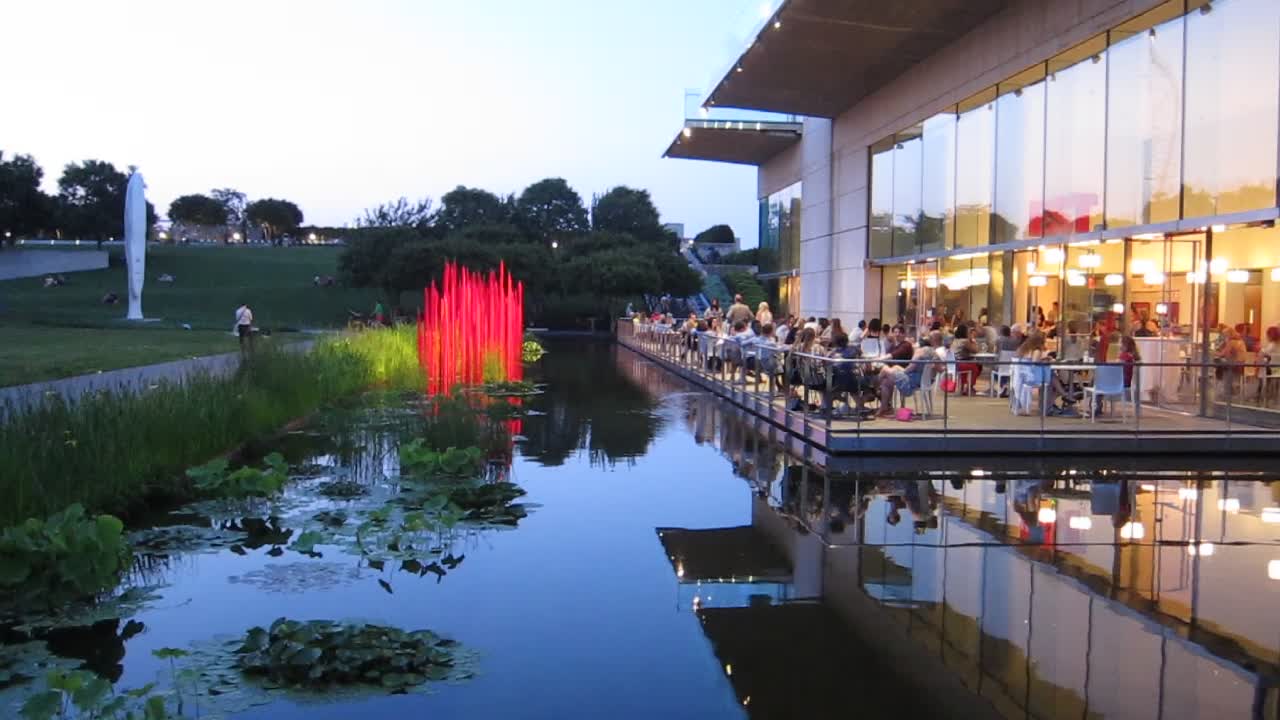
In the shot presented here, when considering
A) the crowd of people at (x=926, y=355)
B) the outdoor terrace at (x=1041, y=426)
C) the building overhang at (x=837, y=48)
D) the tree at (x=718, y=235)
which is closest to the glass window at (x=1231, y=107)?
the crowd of people at (x=926, y=355)

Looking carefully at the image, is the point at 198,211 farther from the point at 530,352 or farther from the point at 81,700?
the point at 81,700

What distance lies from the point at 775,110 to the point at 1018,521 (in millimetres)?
24469

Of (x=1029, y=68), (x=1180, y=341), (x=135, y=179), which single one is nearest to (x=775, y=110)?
(x=1029, y=68)

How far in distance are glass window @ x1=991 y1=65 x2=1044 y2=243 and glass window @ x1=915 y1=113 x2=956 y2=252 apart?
84.6 inches

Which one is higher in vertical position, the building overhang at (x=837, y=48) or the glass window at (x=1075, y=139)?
the building overhang at (x=837, y=48)

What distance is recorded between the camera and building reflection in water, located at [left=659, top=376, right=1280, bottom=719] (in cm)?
545

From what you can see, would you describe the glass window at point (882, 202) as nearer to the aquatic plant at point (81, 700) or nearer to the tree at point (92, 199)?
the aquatic plant at point (81, 700)

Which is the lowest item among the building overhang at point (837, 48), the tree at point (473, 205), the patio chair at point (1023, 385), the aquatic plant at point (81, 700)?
the aquatic plant at point (81, 700)

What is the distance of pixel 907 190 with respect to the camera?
2686 cm

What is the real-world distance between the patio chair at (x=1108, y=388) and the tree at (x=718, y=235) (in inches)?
5027

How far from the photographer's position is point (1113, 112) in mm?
18000

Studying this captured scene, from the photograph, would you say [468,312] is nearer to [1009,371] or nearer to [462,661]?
[1009,371]

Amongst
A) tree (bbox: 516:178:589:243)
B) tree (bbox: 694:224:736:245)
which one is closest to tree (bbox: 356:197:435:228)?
tree (bbox: 516:178:589:243)

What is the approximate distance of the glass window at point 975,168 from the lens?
22547 mm
